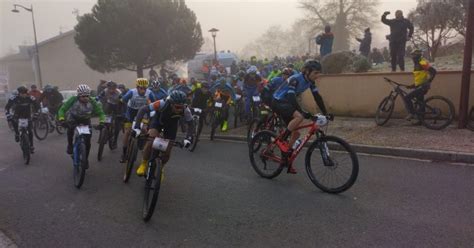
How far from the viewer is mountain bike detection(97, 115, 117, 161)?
364 inches

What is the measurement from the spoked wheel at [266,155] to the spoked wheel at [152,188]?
2168 mm

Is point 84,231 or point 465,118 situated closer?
point 84,231

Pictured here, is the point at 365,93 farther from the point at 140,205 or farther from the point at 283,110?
the point at 140,205

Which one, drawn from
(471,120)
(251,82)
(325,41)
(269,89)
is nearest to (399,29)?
(471,120)

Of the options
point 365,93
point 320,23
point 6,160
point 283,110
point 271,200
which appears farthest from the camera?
point 320,23

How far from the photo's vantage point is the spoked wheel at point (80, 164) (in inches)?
268

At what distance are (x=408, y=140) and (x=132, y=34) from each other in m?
26.9

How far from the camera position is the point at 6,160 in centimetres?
1041

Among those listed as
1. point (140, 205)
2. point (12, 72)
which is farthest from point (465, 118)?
point (12, 72)

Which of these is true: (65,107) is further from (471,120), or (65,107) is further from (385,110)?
(471,120)

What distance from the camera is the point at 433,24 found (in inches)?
622

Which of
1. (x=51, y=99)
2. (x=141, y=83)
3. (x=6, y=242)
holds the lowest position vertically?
(x=6, y=242)

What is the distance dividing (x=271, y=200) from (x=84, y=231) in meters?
2.51

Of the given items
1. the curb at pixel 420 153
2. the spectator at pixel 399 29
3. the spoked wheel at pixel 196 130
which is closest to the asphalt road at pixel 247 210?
the curb at pixel 420 153
